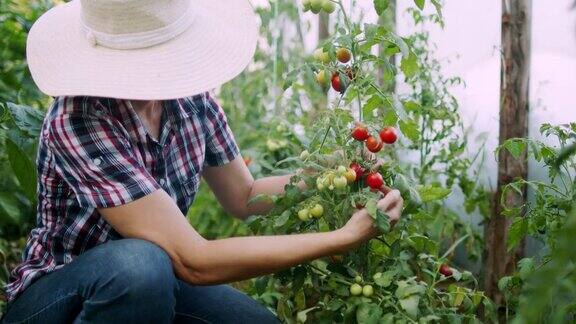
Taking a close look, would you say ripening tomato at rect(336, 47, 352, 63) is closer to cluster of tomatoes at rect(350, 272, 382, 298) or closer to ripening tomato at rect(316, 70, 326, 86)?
ripening tomato at rect(316, 70, 326, 86)

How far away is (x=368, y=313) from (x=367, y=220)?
0.21 metres

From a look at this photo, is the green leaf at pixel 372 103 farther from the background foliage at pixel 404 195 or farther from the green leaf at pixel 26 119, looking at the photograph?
the green leaf at pixel 26 119

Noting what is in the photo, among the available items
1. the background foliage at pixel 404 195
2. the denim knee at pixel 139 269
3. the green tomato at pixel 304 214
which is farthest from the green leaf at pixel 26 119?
the green tomato at pixel 304 214

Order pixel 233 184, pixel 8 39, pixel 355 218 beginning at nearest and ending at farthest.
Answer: pixel 355 218, pixel 233 184, pixel 8 39

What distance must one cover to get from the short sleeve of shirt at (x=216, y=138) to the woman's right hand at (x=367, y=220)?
48 cm

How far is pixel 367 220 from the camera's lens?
5.16ft

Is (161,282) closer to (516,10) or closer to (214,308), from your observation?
(214,308)

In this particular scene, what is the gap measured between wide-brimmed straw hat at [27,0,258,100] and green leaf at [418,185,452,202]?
474 millimetres

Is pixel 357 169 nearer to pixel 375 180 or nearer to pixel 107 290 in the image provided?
pixel 375 180

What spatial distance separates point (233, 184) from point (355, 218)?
20.1 inches

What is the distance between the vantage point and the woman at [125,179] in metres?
1.59

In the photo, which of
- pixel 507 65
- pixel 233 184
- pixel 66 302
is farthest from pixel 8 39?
pixel 507 65

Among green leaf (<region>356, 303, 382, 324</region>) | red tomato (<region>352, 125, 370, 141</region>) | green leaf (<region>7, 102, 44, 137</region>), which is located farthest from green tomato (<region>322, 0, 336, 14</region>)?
green leaf (<region>7, 102, 44, 137</region>)

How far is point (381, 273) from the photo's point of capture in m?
1.73
